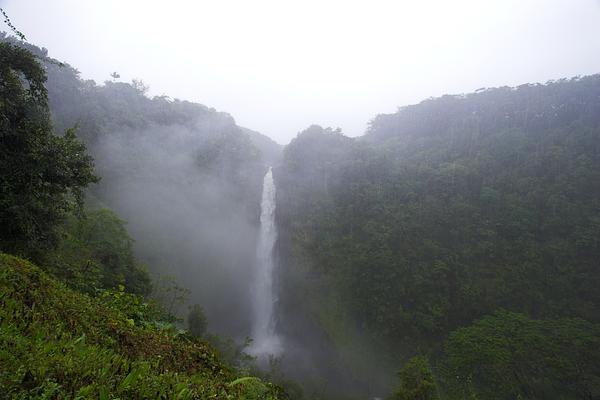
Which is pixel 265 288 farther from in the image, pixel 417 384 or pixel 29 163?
pixel 29 163

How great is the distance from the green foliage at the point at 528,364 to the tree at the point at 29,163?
68.0 ft

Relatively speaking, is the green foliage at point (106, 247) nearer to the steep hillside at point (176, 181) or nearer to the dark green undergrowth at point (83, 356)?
the steep hillside at point (176, 181)

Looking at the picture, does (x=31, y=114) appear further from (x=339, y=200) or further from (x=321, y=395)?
(x=339, y=200)

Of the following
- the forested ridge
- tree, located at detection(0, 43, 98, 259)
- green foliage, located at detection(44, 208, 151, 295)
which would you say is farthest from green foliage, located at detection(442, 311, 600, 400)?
tree, located at detection(0, 43, 98, 259)

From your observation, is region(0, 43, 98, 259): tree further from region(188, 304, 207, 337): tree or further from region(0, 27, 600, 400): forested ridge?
region(188, 304, 207, 337): tree

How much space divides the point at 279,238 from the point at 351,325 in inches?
504

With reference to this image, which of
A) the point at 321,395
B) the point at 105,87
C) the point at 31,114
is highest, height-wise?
the point at 105,87

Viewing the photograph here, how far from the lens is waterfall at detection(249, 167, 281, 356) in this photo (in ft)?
92.3

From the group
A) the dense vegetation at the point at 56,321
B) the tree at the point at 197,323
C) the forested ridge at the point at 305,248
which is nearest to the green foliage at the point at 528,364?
Answer: the forested ridge at the point at 305,248

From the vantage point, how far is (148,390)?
233cm

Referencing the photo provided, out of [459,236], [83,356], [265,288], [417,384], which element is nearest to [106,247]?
[265,288]

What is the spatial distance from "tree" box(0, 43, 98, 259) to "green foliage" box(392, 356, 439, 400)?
1484 cm

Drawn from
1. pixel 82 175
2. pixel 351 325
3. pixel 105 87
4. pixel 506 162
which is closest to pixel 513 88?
pixel 506 162

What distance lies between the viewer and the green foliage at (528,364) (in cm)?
1748
